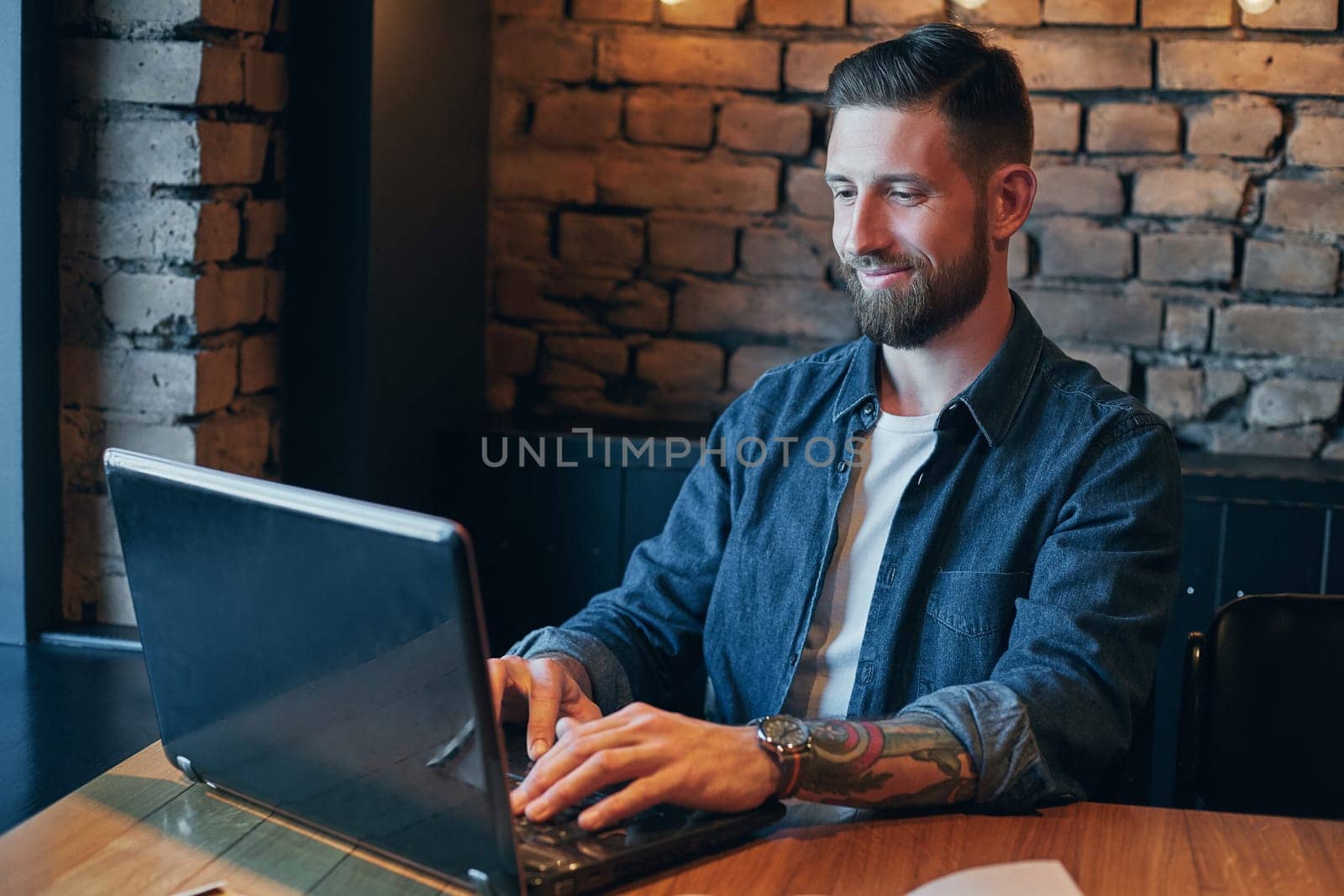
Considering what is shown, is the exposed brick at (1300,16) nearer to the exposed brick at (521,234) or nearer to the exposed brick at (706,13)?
the exposed brick at (706,13)

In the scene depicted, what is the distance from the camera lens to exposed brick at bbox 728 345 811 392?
2422 mm

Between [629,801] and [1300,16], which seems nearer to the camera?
[629,801]

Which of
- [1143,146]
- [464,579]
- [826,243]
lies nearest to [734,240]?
[826,243]

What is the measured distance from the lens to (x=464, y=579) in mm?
837

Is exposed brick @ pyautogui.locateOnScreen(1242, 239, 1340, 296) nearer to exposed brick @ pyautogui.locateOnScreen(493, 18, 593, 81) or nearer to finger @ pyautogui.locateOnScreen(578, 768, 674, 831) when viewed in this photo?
exposed brick @ pyautogui.locateOnScreen(493, 18, 593, 81)

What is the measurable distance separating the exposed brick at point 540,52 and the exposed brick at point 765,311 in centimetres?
43

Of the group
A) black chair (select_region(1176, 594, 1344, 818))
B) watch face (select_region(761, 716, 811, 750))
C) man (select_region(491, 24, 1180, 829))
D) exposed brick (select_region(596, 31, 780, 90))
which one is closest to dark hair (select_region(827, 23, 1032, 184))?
man (select_region(491, 24, 1180, 829))

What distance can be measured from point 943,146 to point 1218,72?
3.34 ft

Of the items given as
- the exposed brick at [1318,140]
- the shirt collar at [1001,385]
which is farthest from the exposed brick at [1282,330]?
the shirt collar at [1001,385]

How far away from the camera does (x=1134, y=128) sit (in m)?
2.27

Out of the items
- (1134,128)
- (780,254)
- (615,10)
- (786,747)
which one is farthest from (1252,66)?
(786,747)

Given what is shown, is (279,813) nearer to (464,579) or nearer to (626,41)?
(464,579)

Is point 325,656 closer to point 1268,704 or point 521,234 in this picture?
point 1268,704

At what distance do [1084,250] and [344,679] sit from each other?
1.72m
